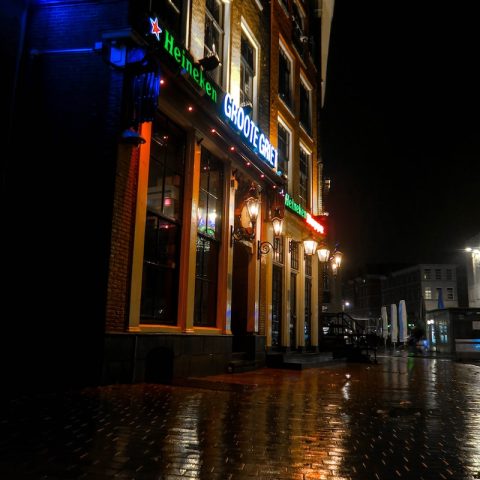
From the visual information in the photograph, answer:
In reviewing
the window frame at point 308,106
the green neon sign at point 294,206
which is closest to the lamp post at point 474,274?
the window frame at point 308,106

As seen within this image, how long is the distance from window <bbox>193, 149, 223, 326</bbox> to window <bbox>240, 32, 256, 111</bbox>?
11.9 ft

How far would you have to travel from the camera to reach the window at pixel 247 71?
15742 millimetres

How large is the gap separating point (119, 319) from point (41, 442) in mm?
4325

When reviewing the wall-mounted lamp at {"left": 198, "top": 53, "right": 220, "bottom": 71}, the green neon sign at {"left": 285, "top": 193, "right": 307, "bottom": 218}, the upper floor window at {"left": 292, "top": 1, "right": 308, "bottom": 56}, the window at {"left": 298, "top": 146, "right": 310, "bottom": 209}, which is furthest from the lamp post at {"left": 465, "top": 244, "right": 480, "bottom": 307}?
the wall-mounted lamp at {"left": 198, "top": 53, "right": 220, "bottom": 71}

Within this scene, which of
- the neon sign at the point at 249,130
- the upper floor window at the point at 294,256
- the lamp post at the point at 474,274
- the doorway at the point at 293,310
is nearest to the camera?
the neon sign at the point at 249,130

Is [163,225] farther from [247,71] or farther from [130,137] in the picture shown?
Answer: [247,71]

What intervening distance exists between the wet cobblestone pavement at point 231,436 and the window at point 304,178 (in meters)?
14.2

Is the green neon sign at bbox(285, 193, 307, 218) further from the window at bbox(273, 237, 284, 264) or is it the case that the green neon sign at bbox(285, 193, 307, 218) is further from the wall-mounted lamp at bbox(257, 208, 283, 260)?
the wall-mounted lamp at bbox(257, 208, 283, 260)

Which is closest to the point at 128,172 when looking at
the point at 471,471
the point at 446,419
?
the point at 446,419

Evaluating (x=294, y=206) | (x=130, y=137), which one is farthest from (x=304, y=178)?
(x=130, y=137)

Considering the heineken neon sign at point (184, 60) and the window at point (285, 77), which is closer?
the heineken neon sign at point (184, 60)

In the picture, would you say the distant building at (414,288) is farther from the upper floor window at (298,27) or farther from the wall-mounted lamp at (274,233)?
the wall-mounted lamp at (274,233)

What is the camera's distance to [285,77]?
66.4ft

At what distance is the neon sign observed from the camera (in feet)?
41.4
